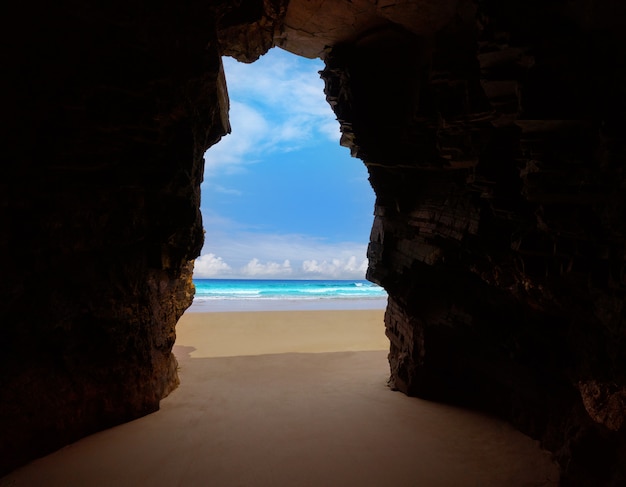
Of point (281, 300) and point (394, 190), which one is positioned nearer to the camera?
point (394, 190)

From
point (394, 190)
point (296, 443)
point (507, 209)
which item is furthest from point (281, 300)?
point (507, 209)

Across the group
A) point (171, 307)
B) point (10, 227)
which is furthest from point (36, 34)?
point (171, 307)

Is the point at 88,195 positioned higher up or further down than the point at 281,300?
higher up

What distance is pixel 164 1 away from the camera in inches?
238

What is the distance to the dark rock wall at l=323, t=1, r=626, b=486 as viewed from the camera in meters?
3.99

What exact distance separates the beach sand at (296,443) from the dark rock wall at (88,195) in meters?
0.91

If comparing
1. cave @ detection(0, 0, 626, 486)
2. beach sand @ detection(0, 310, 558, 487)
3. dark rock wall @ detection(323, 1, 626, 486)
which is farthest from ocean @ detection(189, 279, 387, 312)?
cave @ detection(0, 0, 626, 486)

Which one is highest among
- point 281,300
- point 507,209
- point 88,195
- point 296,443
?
point 88,195

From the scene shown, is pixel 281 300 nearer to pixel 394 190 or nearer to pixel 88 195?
pixel 394 190

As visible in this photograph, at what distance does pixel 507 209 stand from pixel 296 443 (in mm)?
5327

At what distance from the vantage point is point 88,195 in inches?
236

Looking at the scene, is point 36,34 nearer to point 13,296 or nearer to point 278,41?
point 13,296

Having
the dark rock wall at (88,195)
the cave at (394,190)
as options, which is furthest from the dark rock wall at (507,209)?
the dark rock wall at (88,195)

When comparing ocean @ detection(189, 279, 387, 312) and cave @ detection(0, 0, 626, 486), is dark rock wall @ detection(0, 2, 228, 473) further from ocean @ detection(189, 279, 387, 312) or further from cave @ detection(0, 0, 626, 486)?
ocean @ detection(189, 279, 387, 312)
